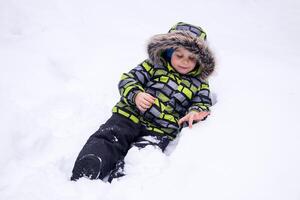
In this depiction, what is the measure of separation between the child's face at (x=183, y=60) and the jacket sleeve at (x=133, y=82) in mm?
179

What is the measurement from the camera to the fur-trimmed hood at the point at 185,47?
218 cm

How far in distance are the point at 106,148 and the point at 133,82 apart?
0.48 meters

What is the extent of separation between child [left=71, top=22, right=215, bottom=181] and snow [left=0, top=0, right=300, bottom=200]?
4.8 inches

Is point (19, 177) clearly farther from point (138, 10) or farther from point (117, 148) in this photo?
point (138, 10)

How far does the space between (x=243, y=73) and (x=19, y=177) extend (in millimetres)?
1749

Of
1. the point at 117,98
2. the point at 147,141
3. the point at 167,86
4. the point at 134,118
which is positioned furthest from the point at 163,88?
the point at 117,98

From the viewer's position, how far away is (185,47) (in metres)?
2.18

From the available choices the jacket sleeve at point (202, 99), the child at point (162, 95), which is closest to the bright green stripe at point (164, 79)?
the child at point (162, 95)

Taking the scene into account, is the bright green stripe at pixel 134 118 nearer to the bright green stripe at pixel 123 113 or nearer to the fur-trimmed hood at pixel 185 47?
the bright green stripe at pixel 123 113

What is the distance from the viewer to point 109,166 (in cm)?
183

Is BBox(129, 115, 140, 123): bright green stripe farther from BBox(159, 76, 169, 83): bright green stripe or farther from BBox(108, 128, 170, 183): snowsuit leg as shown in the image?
BBox(159, 76, 169, 83): bright green stripe

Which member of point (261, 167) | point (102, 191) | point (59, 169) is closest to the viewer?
point (261, 167)

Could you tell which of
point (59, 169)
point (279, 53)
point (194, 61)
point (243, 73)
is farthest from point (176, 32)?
point (279, 53)

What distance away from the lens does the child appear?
2.00 m
